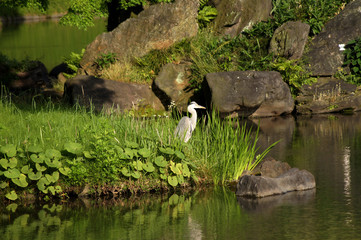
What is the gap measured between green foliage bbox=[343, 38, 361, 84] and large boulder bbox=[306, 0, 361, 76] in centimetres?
24

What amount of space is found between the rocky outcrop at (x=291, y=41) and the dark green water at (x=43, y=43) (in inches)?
542

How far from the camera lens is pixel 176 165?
37.7 feet

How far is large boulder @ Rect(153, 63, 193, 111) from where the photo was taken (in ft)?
69.5

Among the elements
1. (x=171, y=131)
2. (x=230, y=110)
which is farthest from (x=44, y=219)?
(x=230, y=110)

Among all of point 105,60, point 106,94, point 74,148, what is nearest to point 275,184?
point 74,148

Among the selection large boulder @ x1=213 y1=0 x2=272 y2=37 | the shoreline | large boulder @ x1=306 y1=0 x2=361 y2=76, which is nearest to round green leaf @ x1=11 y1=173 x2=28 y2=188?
large boulder @ x1=306 y1=0 x2=361 y2=76

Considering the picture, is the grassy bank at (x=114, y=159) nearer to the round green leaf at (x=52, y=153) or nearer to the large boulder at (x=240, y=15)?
the round green leaf at (x=52, y=153)

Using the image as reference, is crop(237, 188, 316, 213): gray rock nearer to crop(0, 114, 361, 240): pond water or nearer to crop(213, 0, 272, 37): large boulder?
crop(0, 114, 361, 240): pond water

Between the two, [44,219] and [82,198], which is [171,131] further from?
[44,219]

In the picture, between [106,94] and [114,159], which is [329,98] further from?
[114,159]

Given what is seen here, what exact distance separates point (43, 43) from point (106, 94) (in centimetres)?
3088

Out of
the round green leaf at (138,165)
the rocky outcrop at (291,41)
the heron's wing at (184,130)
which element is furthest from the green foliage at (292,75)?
the round green leaf at (138,165)

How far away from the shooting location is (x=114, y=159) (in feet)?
36.6

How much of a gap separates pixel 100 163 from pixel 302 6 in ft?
46.9
